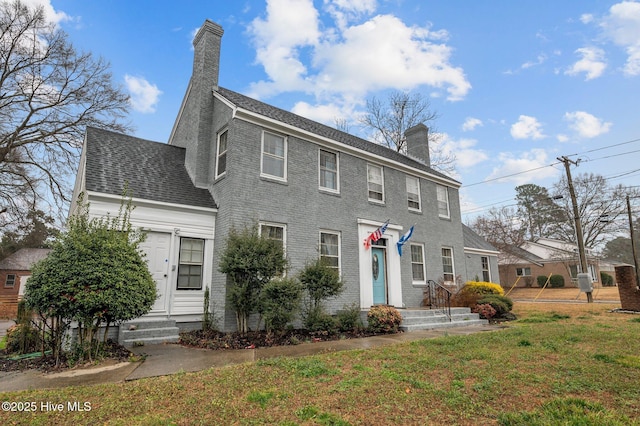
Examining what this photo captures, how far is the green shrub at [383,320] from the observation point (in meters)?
9.42

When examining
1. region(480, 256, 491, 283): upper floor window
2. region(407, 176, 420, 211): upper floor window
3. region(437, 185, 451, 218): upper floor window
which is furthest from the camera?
region(480, 256, 491, 283): upper floor window

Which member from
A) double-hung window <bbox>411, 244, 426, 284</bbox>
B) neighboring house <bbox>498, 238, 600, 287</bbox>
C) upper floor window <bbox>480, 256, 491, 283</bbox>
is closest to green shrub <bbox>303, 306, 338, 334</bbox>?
double-hung window <bbox>411, 244, 426, 284</bbox>

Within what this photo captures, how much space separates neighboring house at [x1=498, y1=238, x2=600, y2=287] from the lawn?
32.3 meters

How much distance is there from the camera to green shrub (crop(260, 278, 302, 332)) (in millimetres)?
7891

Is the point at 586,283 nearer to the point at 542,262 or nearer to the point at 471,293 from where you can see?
the point at 471,293

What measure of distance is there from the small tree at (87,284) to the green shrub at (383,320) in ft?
19.4

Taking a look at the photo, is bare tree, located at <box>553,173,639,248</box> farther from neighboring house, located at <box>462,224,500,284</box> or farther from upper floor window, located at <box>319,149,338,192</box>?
upper floor window, located at <box>319,149,338,192</box>

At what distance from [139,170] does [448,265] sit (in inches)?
500

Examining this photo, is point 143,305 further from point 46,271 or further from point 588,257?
point 588,257

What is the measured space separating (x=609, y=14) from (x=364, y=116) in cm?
1774

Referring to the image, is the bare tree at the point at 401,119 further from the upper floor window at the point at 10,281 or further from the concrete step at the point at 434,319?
the upper floor window at the point at 10,281

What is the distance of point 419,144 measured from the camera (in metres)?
18.5

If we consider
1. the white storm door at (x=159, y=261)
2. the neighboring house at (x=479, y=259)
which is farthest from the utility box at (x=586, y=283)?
the white storm door at (x=159, y=261)

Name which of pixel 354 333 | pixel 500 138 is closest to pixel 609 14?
pixel 500 138
